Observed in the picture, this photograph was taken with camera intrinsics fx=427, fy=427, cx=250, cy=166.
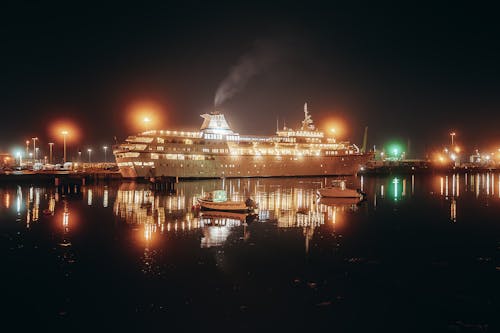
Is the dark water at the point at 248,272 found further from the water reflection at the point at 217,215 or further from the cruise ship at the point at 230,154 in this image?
the cruise ship at the point at 230,154

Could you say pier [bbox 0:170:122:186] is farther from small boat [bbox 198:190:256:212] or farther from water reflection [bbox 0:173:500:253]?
small boat [bbox 198:190:256:212]

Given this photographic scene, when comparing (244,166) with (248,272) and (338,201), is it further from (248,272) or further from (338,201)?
(248,272)

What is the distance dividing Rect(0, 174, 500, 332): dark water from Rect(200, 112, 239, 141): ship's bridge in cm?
4489

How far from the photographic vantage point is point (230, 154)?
7906cm

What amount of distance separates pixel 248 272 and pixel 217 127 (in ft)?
206

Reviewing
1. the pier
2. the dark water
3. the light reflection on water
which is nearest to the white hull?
the pier

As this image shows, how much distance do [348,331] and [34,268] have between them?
14.0 m

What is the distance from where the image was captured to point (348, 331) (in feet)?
42.5

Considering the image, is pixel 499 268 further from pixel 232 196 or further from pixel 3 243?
pixel 232 196

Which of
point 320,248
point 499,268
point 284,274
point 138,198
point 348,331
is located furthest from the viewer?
point 138,198

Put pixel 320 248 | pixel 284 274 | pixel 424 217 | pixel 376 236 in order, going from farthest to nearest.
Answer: pixel 424 217, pixel 376 236, pixel 320 248, pixel 284 274

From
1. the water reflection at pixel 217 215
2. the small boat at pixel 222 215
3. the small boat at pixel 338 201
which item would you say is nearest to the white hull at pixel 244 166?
the water reflection at pixel 217 215

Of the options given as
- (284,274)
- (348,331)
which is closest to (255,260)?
(284,274)

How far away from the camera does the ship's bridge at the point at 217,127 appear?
78.6m
